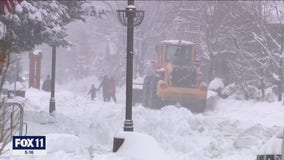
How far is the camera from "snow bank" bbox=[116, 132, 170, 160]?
9734 millimetres

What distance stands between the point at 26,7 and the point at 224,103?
15.8m

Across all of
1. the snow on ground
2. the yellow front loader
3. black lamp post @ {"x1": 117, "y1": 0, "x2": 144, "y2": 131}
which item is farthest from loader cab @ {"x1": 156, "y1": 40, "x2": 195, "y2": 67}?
black lamp post @ {"x1": 117, "y1": 0, "x2": 144, "y2": 131}

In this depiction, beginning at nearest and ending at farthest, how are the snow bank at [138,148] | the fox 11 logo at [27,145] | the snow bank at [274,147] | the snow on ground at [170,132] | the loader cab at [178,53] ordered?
the snow bank at [274,147] → the fox 11 logo at [27,145] → the snow bank at [138,148] → the snow on ground at [170,132] → the loader cab at [178,53]

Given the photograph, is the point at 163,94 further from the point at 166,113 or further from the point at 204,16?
the point at 204,16

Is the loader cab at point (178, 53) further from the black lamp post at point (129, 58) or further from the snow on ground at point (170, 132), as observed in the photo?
the black lamp post at point (129, 58)

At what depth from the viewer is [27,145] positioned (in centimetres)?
755

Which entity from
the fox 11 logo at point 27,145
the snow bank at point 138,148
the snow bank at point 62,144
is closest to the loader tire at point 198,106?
the snow bank at point 138,148

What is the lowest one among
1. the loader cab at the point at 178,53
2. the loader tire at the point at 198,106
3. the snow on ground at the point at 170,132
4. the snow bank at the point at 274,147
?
the loader tire at the point at 198,106

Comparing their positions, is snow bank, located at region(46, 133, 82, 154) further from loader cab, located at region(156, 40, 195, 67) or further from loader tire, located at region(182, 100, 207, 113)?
loader cab, located at region(156, 40, 195, 67)

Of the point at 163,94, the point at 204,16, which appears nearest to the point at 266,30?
the point at 163,94

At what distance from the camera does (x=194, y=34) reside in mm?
37219

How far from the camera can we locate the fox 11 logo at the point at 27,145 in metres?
7.52

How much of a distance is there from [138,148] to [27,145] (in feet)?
9.48

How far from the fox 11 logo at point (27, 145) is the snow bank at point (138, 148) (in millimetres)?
2164
